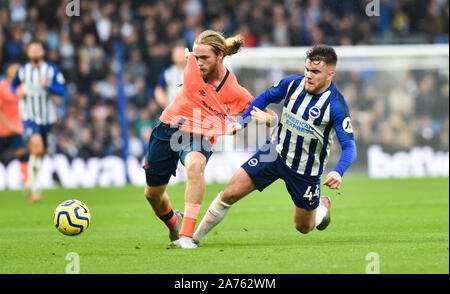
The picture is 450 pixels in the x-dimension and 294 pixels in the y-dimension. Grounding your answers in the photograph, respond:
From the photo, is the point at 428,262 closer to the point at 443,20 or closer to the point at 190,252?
the point at 190,252

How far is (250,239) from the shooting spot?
28.8 feet

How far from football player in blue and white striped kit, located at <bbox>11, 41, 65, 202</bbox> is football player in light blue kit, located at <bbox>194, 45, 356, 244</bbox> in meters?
6.72

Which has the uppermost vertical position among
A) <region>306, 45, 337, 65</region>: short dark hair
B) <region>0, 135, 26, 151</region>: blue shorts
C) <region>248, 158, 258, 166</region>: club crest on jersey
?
<region>0, 135, 26, 151</region>: blue shorts

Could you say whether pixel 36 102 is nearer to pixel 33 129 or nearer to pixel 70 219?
pixel 33 129

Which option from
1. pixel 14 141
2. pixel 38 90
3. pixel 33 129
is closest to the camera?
pixel 33 129

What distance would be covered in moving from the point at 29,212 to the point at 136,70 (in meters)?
7.86

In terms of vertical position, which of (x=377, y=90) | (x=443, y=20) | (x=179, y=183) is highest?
(x=443, y=20)

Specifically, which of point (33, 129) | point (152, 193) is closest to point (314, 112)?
point (152, 193)

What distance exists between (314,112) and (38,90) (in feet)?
25.8

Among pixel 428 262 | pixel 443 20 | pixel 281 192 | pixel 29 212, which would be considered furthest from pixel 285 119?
pixel 443 20

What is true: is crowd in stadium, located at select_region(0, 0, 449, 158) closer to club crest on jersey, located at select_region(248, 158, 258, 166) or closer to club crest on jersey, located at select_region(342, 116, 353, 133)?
club crest on jersey, located at select_region(248, 158, 258, 166)

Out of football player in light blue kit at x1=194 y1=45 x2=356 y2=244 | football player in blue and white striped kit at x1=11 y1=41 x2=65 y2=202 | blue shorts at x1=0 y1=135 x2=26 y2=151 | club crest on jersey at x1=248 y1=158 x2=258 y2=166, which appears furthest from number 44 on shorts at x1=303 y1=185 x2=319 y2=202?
blue shorts at x1=0 y1=135 x2=26 y2=151

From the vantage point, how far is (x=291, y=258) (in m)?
7.04

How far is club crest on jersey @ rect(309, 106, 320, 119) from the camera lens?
784 centimetres
